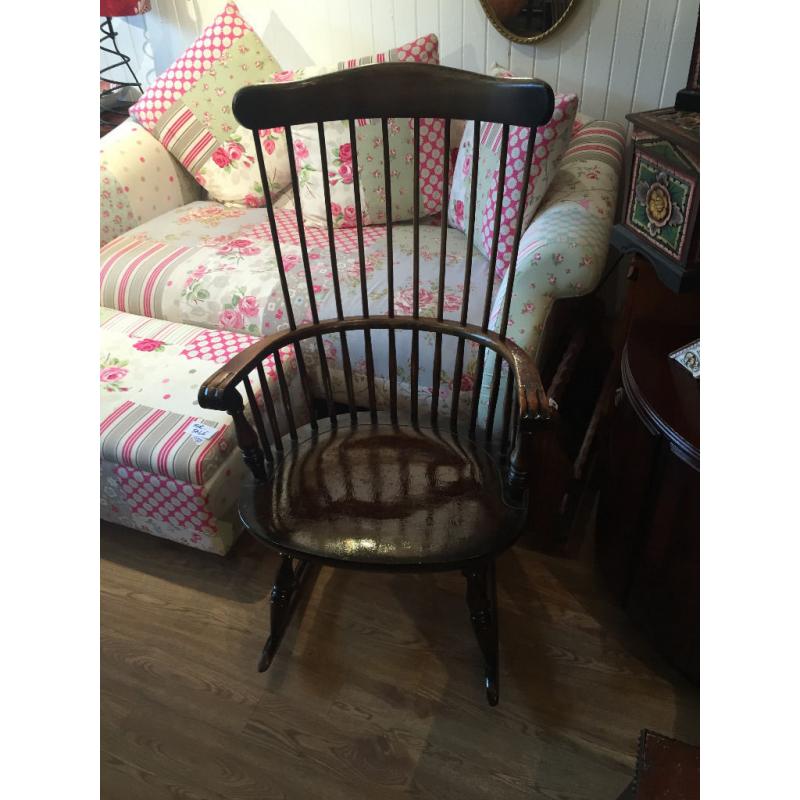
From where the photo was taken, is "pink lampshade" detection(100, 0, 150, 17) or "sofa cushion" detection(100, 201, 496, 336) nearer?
"sofa cushion" detection(100, 201, 496, 336)

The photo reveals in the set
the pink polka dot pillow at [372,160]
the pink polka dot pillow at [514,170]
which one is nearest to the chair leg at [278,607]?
the pink polka dot pillow at [514,170]

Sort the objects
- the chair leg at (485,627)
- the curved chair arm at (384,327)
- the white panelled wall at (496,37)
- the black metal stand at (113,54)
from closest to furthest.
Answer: the curved chair arm at (384,327) < the chair leg at (485,627) < the white panelled wall at (496,37) < the black metal stand at (113,54)

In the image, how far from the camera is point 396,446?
1272 mm

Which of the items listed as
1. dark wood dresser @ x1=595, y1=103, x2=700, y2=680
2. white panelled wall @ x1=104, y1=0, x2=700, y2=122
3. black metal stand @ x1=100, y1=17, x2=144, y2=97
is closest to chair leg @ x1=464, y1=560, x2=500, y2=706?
dark wood dresser @ x1=595, y1=103, x2=700, y2=680

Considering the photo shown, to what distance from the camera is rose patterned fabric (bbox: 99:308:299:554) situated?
55.3 inches

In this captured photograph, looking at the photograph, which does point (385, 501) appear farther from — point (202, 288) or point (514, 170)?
point (202, 288)

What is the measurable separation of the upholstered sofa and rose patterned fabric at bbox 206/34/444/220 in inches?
2.9

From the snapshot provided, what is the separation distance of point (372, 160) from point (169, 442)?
97 centimetres

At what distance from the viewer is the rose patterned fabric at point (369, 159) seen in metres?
1.78

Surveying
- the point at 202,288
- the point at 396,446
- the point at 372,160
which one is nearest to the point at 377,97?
the point at 396,446

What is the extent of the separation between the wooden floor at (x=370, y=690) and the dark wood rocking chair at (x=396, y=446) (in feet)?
0.31

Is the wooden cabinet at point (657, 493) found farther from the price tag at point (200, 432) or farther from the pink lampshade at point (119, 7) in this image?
the pink lampshade at point (119, 7)

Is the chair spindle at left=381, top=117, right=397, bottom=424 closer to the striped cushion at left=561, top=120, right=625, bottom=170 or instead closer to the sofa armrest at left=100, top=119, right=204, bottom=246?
the striped cushion at left=561, top=120, right=625, bottom=170

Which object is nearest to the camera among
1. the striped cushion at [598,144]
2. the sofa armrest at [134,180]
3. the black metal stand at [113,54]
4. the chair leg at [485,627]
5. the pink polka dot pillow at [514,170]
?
the chair leg at [485,627]
